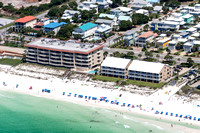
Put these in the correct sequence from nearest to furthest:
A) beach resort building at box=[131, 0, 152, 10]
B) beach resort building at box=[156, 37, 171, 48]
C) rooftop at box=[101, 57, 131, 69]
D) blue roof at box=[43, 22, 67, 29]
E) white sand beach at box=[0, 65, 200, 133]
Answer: white sand beach at box=[0, 65, 200, 133] → rooftop at box=[101, 57, 131, 69] → beach resort building at box=[156, 37, 171, 48] → blue roof at box=[43, 22, 67, 29] → beach resort building at box=[131, 0, 152, 10]

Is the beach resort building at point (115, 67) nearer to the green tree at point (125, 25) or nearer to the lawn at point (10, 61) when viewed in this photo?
the lawn at point (10, 61)

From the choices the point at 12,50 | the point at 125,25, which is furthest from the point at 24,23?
the point at 125,25

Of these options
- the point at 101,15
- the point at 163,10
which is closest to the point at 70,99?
the point at 101,15

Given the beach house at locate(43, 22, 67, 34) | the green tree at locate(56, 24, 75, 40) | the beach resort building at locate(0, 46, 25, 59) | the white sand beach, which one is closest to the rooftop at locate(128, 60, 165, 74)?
the white sand beach

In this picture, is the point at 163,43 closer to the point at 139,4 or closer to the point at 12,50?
the point at 12,50

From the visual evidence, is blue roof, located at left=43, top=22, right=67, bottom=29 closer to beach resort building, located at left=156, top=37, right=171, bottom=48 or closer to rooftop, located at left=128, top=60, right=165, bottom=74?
beach resort building, located at left=156, top=37, right=171, bottom=48

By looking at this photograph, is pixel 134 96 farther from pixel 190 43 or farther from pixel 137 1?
pixel 137 1
